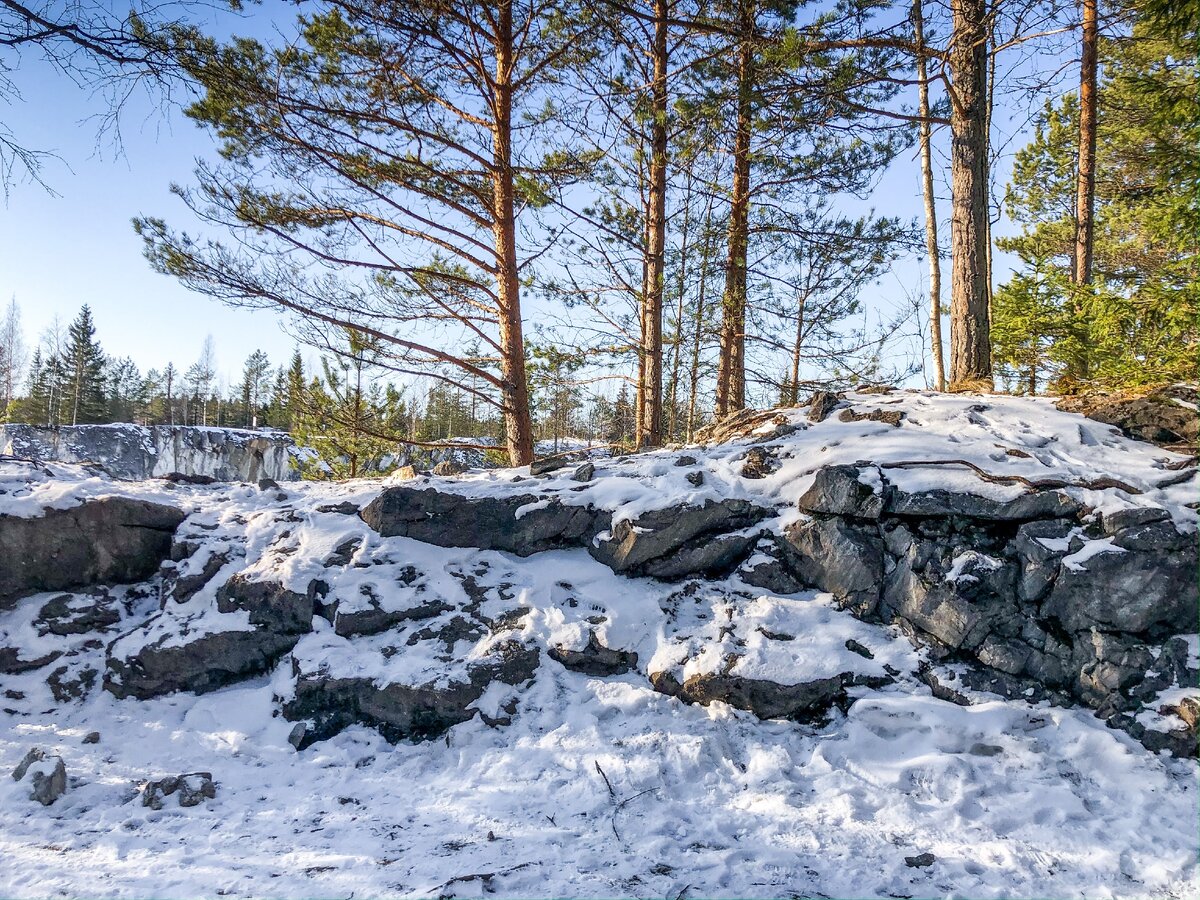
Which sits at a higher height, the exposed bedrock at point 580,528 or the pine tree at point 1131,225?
the pine tree at point 1131,225

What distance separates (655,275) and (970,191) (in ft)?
11.9

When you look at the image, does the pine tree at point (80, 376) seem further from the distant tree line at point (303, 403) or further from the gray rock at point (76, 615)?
Answer: the gray rock at point (76, 615)

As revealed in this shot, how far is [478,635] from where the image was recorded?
4.62 m

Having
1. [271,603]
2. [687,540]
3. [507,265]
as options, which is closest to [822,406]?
[687,540]

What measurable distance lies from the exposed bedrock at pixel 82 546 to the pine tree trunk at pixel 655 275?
5765mm

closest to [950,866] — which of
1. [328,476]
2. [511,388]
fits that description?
[511,388]

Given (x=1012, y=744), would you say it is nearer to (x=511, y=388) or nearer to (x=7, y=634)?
(x=511, y=388)

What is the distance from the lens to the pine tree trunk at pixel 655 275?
754 centimetres

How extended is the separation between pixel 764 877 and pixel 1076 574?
291cm

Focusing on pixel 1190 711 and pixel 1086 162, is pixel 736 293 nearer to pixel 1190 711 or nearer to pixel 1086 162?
pixel 1086 162

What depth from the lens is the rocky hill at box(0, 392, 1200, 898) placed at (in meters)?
2.89

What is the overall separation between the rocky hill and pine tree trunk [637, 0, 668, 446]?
2179 millimetres

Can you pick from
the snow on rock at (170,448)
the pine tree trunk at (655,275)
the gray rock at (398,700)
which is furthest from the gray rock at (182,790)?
the snow on rock at (170,448)

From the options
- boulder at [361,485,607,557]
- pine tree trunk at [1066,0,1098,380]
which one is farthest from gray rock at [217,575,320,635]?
pine tree trunk at [1066,0,1098,380]
